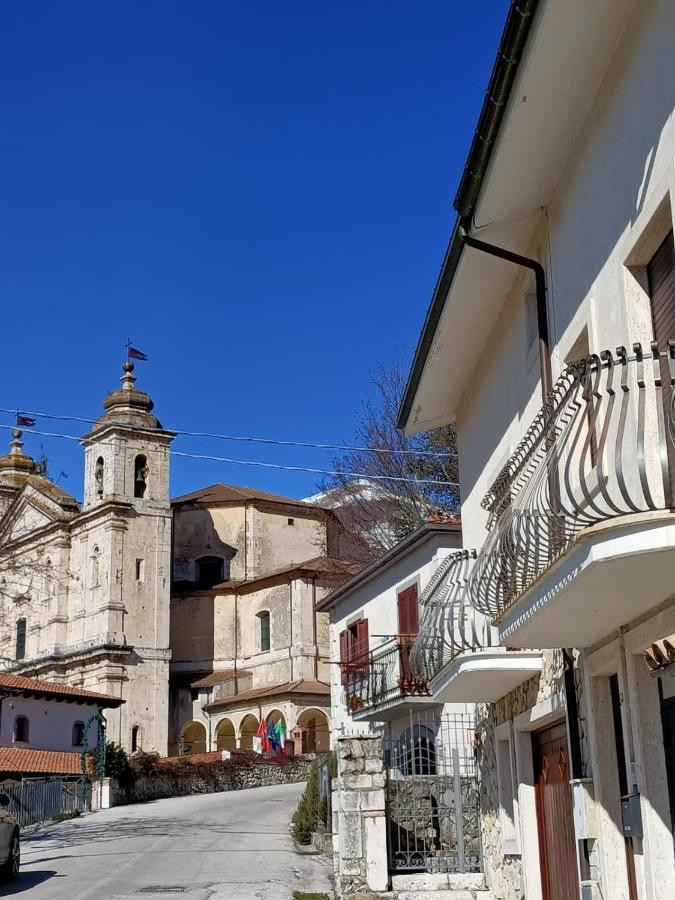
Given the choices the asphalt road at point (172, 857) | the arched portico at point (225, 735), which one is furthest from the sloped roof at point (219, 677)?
the asphalt road at point (172, 857)

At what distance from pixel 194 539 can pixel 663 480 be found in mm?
59854

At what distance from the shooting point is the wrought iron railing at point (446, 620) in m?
10.5

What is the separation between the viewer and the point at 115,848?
75.9 ft

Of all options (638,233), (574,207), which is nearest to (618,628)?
(638,233)

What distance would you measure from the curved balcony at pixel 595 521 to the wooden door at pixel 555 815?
7.38 feet

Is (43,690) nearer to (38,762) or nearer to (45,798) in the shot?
(38,762)

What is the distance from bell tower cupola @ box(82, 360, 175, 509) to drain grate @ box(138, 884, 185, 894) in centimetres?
4127

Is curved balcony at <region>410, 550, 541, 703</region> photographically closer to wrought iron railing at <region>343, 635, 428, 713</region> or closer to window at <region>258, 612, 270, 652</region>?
wrought iron railing at <region>343, 635, 428, 713</region>

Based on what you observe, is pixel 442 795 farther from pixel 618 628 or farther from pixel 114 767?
pixel 114 767

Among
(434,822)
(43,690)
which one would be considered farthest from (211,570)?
(434,822)

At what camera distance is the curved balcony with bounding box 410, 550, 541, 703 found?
10.1m

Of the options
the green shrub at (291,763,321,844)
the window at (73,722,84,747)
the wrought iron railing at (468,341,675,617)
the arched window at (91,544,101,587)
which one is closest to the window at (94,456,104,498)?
the arched window at (91,544,101,587)

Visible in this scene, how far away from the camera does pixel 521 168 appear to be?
856 cm

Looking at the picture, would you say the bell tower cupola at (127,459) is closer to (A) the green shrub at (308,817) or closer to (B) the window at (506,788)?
(A) the green shrub at (308,817)
